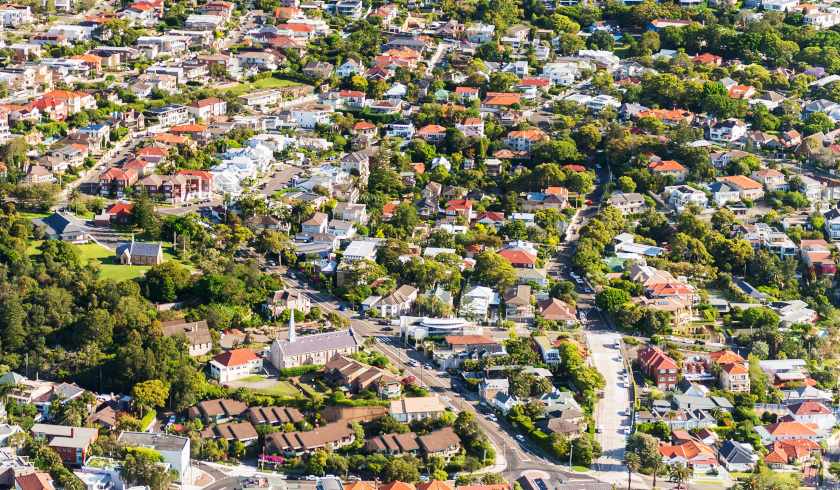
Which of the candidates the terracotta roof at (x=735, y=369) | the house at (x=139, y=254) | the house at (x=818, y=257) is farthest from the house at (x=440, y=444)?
the house at (x=818, y=257)

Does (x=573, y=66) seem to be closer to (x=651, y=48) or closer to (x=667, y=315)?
(x=651, y=48)

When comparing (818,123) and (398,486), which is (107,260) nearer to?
(398,486)

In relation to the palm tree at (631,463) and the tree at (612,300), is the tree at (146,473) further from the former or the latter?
the tree at (612,300)

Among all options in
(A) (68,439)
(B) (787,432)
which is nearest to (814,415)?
(B) (787,432)

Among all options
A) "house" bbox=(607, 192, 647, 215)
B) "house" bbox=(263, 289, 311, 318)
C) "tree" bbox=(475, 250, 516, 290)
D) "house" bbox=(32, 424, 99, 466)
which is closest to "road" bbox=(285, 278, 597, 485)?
"house" bbox=(263, 289, 311, 318)

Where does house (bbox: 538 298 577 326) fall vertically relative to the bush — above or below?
above

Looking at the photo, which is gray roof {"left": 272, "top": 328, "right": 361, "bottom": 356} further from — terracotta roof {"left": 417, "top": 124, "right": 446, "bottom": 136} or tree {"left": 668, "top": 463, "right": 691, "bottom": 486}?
terracotta roof {"left": 417, "top": 124, "right": 446, "bottom": 136}

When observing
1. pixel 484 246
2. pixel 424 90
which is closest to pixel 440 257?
pixel 484 246
